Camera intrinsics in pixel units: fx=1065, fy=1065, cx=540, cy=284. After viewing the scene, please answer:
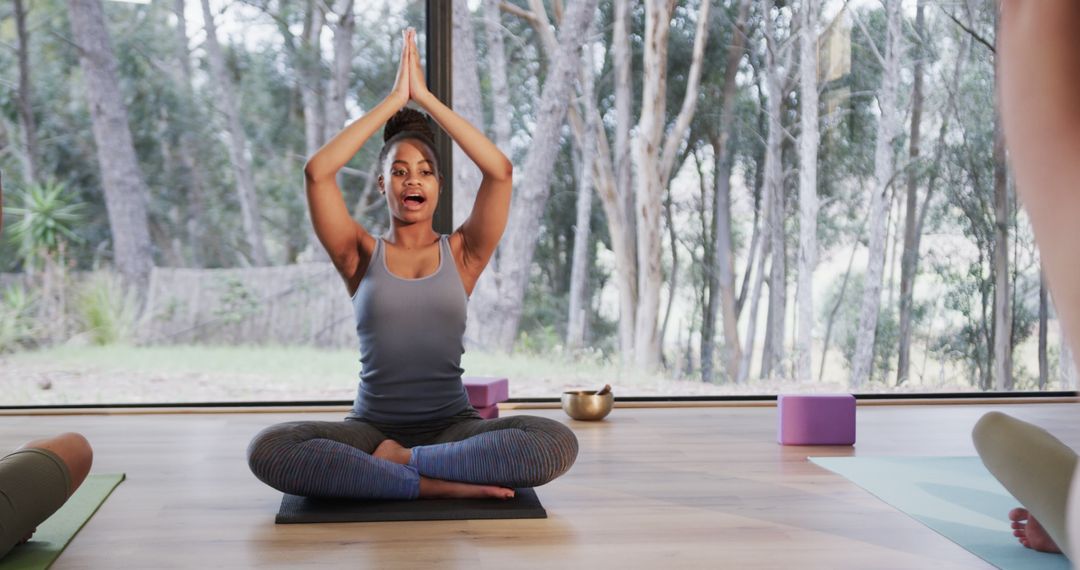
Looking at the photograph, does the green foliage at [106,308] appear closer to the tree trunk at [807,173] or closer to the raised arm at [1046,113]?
the tree trunk at [807,173]

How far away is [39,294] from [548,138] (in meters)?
2.17

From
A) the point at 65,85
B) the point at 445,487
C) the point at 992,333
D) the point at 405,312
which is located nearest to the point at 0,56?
the point at 65,85

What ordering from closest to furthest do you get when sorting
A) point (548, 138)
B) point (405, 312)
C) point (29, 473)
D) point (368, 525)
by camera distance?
point (29, 473) → point (368, 525) → point (405, 312) → point (548, 138)

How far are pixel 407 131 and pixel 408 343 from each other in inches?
20.1

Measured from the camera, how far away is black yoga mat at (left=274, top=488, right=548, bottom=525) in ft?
7.23

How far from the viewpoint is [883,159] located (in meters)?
4.71

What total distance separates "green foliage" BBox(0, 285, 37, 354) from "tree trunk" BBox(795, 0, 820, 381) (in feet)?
10.6

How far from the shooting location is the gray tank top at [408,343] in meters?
2.46

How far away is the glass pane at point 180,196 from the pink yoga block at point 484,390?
859 millimetres

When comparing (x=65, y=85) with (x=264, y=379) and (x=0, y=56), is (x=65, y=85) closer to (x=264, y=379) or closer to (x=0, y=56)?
(x=0, y=56)

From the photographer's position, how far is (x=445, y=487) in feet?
7.67

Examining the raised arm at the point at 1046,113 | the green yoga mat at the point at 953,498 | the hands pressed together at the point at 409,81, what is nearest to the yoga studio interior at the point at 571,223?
the green yoga mat at the point at 953,498

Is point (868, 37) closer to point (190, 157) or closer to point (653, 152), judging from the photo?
point (653, 152)

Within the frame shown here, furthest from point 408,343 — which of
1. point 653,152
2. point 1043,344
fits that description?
point 1043,344
